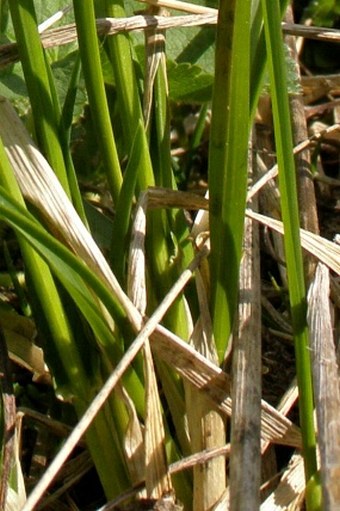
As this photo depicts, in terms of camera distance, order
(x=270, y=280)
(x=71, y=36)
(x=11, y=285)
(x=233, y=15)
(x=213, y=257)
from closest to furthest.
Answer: (x=233, y=15) < (x=213, y=257) < (x=71, y=36) < (x=11, y=285) < (x=270, y=280)

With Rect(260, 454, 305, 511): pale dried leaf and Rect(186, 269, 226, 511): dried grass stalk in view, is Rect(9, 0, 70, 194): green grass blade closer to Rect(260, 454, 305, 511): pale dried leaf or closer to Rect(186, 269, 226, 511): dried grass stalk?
Rect(186, 269, 226, 511): dried grass stalk

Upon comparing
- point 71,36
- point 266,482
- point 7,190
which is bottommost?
point 266,482

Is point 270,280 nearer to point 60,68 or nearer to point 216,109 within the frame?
point 60,68

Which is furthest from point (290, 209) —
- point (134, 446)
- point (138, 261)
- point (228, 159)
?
point (134, 446)

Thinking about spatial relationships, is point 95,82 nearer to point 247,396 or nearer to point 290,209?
point 290,209

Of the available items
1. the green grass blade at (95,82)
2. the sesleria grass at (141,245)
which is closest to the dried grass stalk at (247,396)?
the sesleria grass at (141,245)

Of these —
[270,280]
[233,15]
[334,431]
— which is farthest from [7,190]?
[270,280]

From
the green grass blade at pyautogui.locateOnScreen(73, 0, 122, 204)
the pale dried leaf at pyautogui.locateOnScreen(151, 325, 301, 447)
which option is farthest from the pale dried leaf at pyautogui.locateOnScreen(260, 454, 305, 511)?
the green grass blade at pyautogui.locateOnScreen(73, 0, 122, 204)
